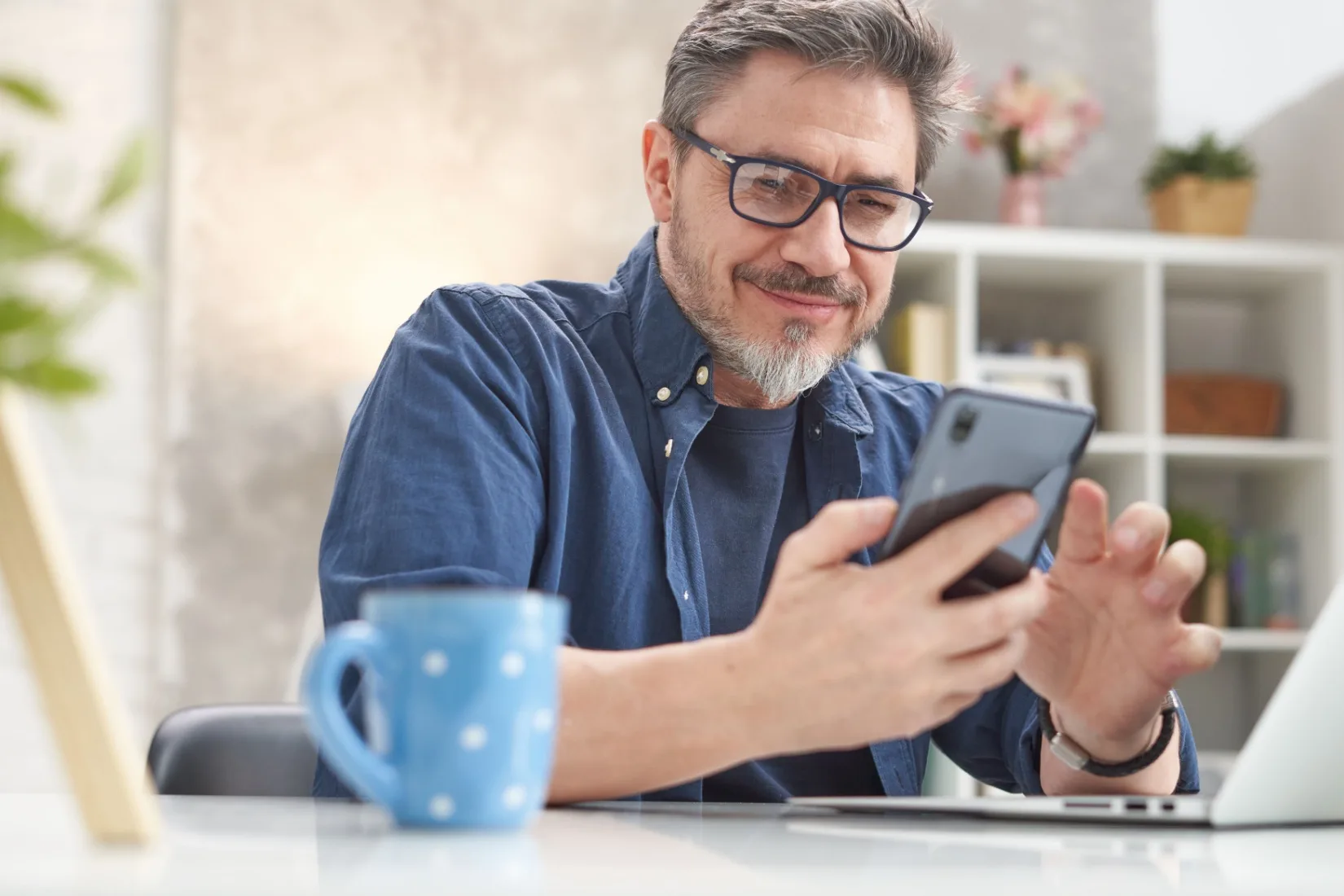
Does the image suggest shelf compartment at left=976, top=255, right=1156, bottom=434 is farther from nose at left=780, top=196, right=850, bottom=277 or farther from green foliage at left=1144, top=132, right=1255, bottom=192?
nose at left=780, top=196, right=850, bottom=277

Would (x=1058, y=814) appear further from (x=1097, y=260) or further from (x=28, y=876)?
(x=1097, y=260)

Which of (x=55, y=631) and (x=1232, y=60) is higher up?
(x=1232, y=60)

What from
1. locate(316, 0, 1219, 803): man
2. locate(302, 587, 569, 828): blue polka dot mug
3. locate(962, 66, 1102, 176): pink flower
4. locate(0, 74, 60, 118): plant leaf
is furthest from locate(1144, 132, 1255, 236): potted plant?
locate(0, 74, 60, 118): plant leaf

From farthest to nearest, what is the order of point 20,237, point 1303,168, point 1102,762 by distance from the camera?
1. point 1303,168
2. point 1102,762
3. point 20,237

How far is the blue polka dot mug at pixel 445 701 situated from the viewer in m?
0.57

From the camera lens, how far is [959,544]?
75 cm

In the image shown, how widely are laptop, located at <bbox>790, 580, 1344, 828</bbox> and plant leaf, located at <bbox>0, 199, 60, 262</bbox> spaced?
1.71 ft

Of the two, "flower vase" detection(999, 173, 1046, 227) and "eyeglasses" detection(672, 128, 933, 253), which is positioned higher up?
"flower vase" detection(999, 173, 1046, 227)

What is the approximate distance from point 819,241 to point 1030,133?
2135 mm

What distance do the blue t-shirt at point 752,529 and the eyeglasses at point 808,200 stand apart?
0.20 meters

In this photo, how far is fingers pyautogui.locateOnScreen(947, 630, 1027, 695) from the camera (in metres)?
0.79

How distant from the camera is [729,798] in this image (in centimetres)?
133

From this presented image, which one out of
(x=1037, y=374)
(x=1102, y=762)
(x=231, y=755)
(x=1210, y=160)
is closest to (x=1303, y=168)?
(x=1210, y=160)

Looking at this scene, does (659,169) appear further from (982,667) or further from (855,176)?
(982,667)
